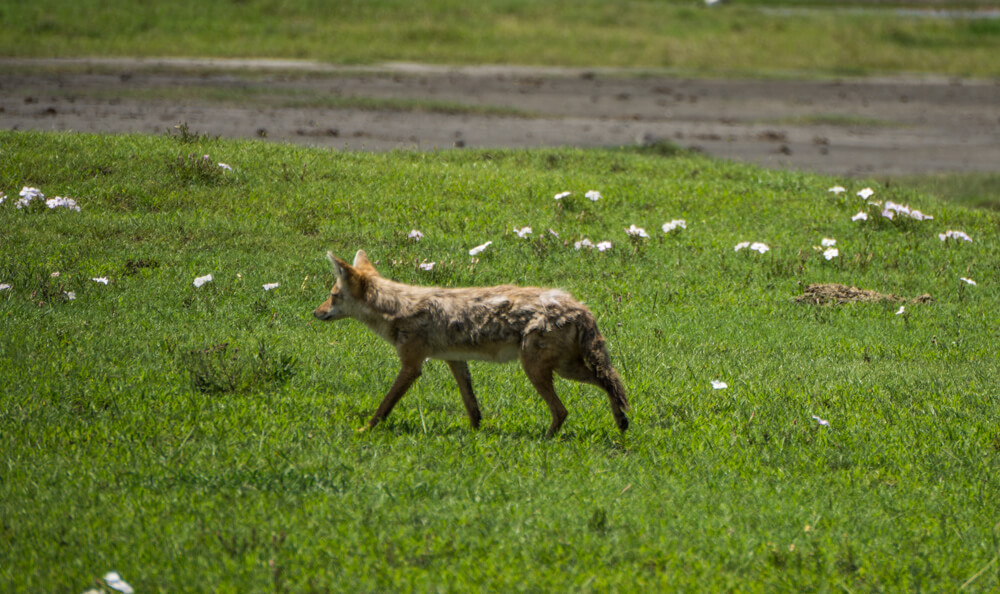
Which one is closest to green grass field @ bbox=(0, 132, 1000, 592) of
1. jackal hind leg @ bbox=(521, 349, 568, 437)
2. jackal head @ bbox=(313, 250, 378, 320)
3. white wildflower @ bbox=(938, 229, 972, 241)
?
white wildflower @ bbox=(938, 229, 972, 241)

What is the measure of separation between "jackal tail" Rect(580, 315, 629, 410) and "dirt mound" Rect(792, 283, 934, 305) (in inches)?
184

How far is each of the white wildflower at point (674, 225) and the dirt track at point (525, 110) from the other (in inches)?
201

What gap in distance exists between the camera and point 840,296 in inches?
415

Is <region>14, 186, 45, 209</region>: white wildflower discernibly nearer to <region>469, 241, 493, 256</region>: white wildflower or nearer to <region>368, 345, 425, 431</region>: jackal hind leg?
<region>469, 241, 493, 256</region>: white wildflower

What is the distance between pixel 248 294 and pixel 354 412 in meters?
3.06

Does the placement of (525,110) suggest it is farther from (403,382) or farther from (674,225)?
(403,382)

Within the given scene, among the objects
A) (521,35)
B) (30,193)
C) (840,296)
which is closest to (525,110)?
(521,35)

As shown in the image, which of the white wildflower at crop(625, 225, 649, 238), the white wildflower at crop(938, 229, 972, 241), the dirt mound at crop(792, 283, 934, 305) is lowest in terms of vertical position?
the dirt mound at crop(792, 283, 934, 305)

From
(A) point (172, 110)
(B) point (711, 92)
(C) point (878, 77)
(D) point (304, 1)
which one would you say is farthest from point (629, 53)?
(A) point (172, 110)

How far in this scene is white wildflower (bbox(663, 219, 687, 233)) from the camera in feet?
39.3

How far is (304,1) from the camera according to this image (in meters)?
32.4

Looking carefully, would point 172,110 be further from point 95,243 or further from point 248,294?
point 248,294

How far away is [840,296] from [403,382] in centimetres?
597

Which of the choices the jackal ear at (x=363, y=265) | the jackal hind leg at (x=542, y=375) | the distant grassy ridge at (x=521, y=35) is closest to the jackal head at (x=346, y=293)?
the jackal ear at (x=363, y=265)
